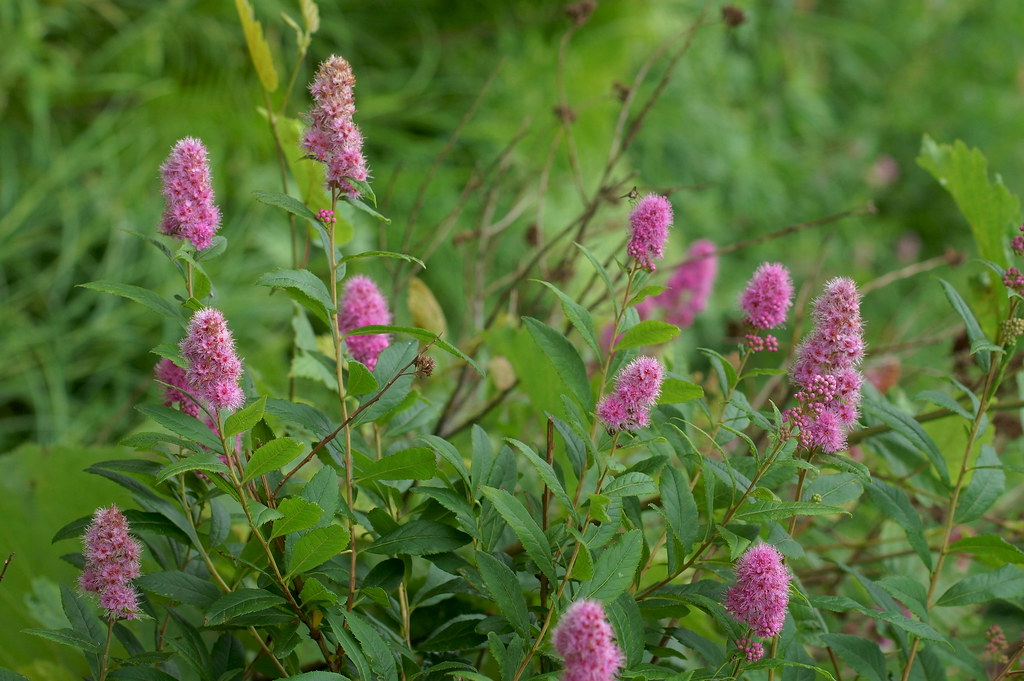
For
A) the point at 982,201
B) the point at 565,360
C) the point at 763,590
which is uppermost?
the point at 982,201

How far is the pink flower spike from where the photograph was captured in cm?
52

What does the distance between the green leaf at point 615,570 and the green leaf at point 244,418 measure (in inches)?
6.5

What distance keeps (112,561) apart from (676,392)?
0.28 metres

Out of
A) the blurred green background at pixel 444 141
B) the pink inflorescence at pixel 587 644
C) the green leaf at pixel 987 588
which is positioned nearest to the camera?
the pink inflorescence at pixel 587 644

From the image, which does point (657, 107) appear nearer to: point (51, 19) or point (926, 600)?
point (51, 19)

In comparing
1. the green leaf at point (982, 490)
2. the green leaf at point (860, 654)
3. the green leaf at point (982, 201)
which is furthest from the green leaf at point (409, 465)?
the green leaf at point (982, 201)

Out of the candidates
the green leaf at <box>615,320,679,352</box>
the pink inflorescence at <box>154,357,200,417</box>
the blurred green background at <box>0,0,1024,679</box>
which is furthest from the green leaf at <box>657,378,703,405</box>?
the blurred green background at <box>0,0,1024,679</box>

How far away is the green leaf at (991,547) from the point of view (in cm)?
54

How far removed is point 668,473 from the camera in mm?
494

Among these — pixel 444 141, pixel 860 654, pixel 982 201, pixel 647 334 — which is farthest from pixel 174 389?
pixel 444 141

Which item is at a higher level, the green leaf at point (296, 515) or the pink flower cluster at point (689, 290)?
the pink flower cluster at point (689, 290)

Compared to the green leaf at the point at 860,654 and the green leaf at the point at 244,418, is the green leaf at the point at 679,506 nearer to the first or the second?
the green leaf at the point at 860,654

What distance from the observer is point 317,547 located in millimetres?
427

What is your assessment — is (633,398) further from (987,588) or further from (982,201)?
(982,201)
